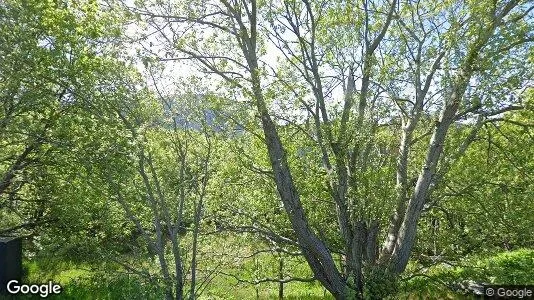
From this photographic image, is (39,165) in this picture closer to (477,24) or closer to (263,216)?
(263,216)

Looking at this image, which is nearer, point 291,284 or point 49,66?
point 49,66

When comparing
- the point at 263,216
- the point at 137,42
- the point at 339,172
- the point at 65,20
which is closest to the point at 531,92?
the point at 339,172

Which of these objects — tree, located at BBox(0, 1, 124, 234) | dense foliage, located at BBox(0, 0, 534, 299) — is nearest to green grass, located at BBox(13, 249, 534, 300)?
dense foliage, located at BBox(0, 0, 534, 299)

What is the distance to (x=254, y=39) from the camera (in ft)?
25.5

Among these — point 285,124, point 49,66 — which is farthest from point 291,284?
point 49,66

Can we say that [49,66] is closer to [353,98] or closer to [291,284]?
[353,98]

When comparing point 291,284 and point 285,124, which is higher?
point 285,124

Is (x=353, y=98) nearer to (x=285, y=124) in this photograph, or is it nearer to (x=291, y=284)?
(x=285, y=124)

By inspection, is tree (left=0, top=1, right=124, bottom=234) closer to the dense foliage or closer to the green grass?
the dense foliage

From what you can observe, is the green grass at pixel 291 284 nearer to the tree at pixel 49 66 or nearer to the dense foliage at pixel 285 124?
the dense foliage at pixel 285 124

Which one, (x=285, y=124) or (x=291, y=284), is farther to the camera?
(x=291, y=284)

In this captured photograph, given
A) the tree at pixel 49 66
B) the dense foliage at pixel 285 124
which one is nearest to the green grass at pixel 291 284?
the dense foliage at pixel 285 124

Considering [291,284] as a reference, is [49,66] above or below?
above

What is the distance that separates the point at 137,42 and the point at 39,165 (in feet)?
14.5
